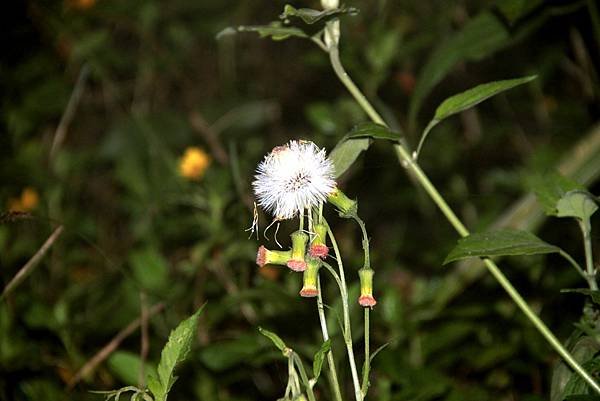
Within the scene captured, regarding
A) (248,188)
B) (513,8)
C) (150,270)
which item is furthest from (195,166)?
(513,8)

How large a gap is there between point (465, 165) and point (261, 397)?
0.88 m

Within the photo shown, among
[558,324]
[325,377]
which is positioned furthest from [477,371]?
[325,377]

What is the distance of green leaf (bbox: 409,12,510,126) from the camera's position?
3.27 feet

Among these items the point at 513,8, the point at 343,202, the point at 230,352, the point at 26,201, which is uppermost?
the point at 513,8

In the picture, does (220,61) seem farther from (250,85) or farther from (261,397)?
(261,397)

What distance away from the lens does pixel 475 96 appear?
70 centimetres

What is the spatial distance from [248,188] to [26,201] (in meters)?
0.45

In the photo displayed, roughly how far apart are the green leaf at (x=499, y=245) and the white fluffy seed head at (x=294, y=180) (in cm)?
13

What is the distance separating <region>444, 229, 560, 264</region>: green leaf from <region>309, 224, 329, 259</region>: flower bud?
12cm

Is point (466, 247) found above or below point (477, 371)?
above

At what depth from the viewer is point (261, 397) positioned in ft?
3.57

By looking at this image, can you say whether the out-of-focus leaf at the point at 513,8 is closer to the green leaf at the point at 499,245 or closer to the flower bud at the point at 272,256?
the green leaf at the point at 499,245

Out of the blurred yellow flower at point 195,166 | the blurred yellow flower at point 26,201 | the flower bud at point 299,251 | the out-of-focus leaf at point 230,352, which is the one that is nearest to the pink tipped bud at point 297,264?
the flower bud at point 299,251

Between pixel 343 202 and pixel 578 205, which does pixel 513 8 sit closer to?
pixel 578 205
